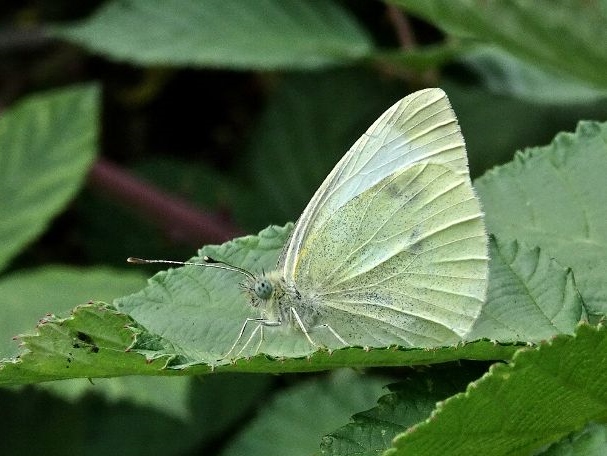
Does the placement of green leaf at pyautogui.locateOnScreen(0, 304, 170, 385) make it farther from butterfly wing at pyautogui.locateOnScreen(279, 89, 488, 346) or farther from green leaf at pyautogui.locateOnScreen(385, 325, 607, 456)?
butterfly wing at pyautogui.locateOnScreen(279, 89, 488, 346)

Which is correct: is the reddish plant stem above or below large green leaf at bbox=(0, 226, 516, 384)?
below

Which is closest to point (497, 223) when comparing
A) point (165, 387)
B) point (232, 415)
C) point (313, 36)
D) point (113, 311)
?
point (113, 311)

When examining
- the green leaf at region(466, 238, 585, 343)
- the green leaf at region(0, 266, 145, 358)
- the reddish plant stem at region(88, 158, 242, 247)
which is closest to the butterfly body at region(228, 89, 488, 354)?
the green leaf at region(466, 238, 585, 343)

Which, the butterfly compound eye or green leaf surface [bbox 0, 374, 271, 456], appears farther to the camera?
green leaf surface [bbox 0, 374, 271, 456]

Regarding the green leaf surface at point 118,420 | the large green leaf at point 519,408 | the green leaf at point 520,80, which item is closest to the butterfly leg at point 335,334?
the large green leaf at point 519,408

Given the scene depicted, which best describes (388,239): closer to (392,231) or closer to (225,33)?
(392,231)

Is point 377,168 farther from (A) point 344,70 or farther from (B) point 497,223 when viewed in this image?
(A) point 344,70

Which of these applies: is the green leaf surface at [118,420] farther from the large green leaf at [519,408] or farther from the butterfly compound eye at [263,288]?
the large green leaf at [519,408]
